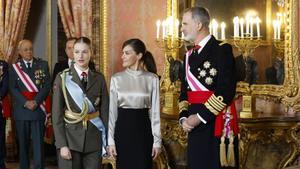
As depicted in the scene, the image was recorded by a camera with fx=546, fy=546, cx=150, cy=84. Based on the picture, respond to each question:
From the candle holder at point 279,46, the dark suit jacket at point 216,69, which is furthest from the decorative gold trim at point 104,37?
the dark suit jacket at point 216,69

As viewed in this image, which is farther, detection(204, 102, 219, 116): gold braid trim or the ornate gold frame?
the ornate gold frame

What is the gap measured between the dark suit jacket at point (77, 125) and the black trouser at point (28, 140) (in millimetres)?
1783

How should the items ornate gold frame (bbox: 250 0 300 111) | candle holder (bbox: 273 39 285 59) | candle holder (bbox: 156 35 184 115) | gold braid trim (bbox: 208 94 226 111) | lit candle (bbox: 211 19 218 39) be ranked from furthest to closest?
1. candle holder (bbox: 156 35 184 115)
2. lit candle (bbox: 211 19 218 39)
3. candle holder (bbox: 273 39 285 59)
4. ornate gold frame (bbox: 250 0 300 111)
5. gold braid trim (bbox: 208 94 226 111)

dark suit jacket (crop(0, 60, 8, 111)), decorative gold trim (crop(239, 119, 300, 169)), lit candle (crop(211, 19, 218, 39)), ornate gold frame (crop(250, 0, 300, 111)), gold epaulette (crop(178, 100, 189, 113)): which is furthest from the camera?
dark suit jacket (crop(0, 60, 8, 111))

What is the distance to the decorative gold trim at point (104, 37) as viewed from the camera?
5.70 m

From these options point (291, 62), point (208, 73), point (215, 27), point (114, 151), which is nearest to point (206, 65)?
point (208, 73)

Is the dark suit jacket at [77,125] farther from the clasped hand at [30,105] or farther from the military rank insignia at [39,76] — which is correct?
the military rank insignia at [39,76]

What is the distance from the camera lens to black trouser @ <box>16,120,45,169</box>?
16.3 feet

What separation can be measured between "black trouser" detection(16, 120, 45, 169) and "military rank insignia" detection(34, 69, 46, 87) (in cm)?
36

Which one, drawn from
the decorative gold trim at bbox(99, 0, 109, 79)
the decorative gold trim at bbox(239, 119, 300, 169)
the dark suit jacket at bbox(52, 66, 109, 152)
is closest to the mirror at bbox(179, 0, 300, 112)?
the decorative gold trim at bbox(239, 119, 300, 169)

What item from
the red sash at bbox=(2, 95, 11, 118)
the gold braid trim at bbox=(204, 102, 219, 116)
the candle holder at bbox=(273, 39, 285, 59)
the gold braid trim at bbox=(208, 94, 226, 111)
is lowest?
the red sash at bbox=(2, 95, 11, 118)

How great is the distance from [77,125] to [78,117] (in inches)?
2.0

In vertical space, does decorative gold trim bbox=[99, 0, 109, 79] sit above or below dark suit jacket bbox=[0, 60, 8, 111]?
above

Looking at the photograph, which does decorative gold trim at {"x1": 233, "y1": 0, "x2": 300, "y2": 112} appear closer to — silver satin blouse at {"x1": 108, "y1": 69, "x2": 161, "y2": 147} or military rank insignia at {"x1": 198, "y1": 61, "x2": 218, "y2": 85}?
silver satin blouse at {"x1": 108, "y1": 69, "x2": 161, "y2": 147}
